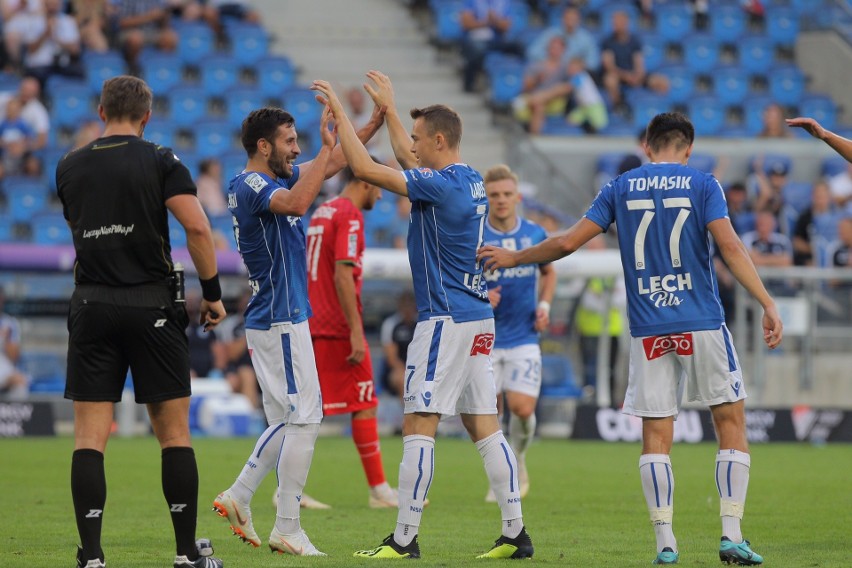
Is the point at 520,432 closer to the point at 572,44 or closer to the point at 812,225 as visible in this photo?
the point at 812,225

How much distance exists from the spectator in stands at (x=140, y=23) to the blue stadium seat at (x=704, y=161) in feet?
29.2

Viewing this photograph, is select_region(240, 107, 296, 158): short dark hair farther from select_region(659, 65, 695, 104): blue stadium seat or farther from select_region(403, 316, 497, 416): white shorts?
select_region(659, 65, 695, 104): blue stadium seat

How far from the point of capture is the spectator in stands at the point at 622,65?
24719 mm

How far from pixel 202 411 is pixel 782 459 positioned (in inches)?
296

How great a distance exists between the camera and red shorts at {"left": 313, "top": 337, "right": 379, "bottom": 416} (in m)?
10.9

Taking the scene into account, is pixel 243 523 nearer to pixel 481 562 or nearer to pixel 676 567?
pixel 481 562

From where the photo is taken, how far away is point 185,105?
74.6 ft

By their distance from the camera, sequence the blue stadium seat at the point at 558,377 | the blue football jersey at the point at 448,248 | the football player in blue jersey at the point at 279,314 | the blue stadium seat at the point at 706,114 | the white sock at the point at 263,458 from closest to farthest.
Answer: the blue football jersey at the point at 448,248
the football player in blue jersey at the point at 279,314
the white sock at the point at 263,458
the blue stadium seat at the point at 558,377
the blue stadium seat at the point at 706,114

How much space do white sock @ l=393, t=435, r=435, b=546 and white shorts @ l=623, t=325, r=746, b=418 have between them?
1.15 m

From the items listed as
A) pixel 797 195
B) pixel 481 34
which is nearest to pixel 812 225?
pixel 797 195

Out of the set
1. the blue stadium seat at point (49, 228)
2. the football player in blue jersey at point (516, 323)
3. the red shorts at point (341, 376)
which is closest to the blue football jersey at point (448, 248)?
the red shorts at point (341, 376)

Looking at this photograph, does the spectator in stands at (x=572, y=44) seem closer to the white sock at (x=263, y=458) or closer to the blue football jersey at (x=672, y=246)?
the white sock at (x=263, y=458)

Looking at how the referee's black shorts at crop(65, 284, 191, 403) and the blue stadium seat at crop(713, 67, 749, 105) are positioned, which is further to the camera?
the blue stadium seat at crop(713, 67, 749, 105)

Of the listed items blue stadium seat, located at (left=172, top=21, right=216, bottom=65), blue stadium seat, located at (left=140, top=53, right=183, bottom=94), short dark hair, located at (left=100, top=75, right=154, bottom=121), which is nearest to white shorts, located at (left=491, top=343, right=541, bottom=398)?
short dark hair, located at (left=100, top=75, right=154, bottom=121)
